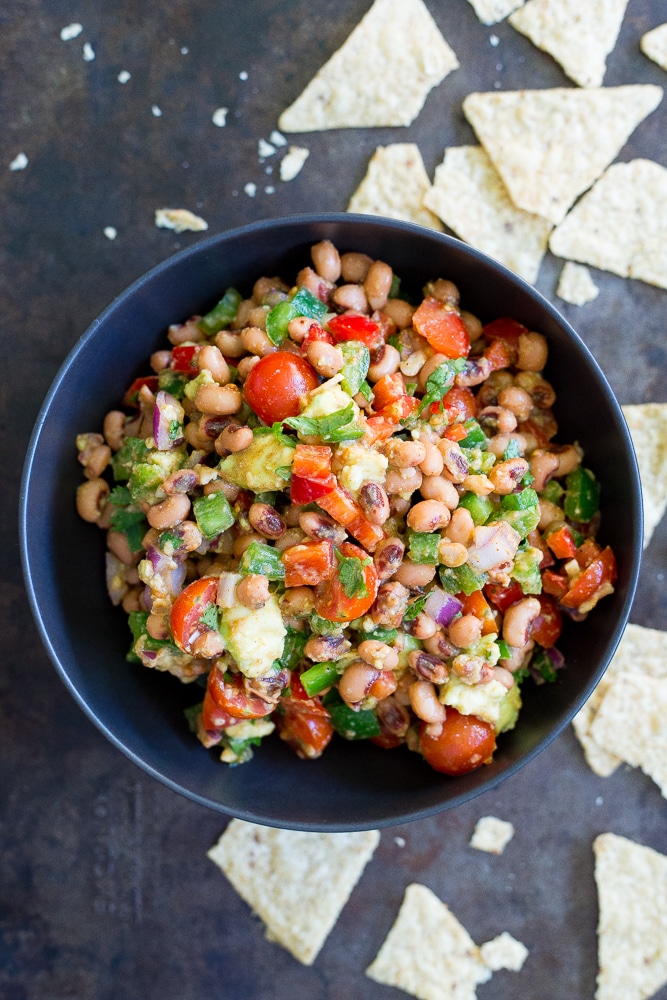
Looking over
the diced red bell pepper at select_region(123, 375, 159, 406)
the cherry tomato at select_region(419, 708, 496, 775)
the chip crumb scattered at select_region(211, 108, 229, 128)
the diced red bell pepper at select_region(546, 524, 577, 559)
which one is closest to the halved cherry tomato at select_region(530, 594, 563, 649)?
the diced red bell pepper at select_region(546, 524, 577, 559)

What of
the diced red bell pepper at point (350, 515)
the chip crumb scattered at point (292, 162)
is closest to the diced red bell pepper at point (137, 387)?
the diced red bell pepper at point (350, 515)

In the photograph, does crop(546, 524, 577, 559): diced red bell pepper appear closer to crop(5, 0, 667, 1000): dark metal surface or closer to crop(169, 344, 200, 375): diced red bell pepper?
crop(5, 0, 667, 1000): dark metal surface

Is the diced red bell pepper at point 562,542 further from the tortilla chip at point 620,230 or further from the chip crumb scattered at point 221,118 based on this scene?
the chip crumb scattered at point 221,118

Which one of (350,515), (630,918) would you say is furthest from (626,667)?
(350,515)

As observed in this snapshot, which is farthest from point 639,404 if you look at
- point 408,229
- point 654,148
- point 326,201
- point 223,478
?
point 223,478

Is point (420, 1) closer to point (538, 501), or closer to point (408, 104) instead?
point (408, 104)

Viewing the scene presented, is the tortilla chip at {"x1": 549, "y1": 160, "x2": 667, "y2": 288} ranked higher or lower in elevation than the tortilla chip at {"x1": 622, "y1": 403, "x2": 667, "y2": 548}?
higher
